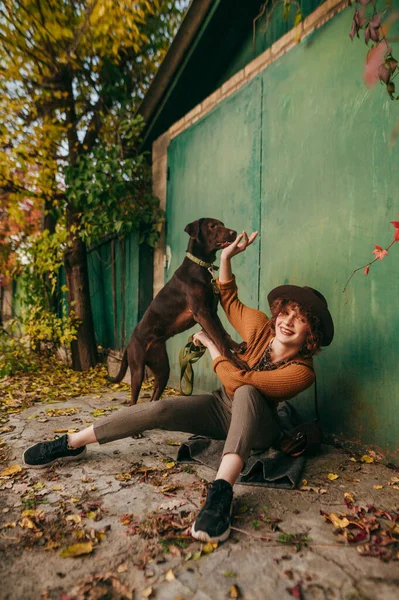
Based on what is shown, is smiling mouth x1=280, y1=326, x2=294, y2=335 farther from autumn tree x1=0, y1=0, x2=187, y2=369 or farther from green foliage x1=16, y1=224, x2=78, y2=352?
green foliage x1=16, y1=224, x2=78, y2=352

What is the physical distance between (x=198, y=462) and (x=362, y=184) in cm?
207

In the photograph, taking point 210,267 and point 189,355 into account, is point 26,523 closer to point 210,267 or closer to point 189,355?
point 189,355

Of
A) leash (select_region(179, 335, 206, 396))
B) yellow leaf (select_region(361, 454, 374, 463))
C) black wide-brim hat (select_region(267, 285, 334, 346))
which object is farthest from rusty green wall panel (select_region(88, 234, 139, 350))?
yellow leaf (select_region(361, 454, 374, 463))

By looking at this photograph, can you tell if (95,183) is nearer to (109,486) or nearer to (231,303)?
(231,303)

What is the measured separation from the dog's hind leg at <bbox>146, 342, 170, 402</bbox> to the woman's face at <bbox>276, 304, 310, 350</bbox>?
3.81ft

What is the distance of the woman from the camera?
7.42ft

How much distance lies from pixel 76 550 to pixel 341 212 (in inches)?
99.1

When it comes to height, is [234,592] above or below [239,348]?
below

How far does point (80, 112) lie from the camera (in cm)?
672

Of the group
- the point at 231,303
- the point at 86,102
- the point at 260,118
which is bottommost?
the point at 231,303

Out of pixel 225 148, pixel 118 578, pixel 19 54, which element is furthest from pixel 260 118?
pixel 19 54

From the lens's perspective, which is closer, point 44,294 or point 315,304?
point 315,304

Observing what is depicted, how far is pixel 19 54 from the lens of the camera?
19.5ft

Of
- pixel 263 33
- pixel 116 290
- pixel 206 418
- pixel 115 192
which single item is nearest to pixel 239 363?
pixel 206 418
